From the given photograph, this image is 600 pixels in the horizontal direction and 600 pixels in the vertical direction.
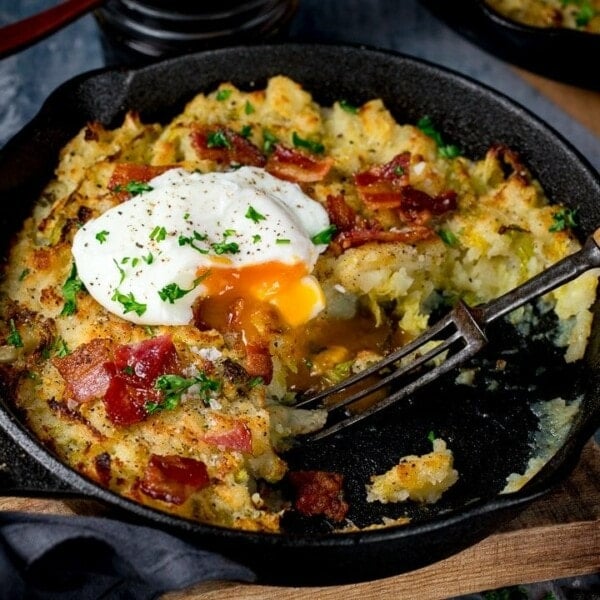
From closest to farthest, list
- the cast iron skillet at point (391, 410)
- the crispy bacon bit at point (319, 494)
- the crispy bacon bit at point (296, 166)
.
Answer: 1. the cast iron skillet at point (391, 410)
2. the crispy bacon bit at point (319, 494)
3. the crispy bacon bit at point (296, 166)

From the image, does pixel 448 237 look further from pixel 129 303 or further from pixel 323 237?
pixel 129 303

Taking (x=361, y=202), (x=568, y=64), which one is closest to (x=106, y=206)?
(x=361, y=202)

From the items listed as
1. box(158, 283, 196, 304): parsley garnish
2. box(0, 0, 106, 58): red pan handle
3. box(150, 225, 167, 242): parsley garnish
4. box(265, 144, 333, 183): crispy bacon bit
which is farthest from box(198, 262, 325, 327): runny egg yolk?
box(0, 0, 106, 58): red pan handle

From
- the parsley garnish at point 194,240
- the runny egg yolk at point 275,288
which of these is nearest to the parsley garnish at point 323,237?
the runny egg yolk at point 275,288

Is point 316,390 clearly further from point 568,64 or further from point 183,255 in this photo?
point 568,64

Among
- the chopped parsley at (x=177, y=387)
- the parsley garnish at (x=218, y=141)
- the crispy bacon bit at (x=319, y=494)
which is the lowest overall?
the crispy bacon bit at (x=319, y=494)

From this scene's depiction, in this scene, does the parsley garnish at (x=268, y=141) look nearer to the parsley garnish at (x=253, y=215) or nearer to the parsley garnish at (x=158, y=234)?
the parsley garnish at (x=253, y=215)
